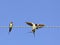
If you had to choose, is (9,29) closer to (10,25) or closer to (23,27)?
(10,25)

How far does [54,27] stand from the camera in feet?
108

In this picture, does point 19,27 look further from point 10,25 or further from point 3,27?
point 10,25

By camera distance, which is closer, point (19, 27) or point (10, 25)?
point (19, 27)

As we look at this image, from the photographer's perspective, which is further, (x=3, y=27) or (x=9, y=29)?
(x=9, y=29)

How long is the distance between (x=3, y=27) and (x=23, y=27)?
39.7 inches

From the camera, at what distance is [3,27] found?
3316 centimetres

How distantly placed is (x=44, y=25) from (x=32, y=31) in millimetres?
855

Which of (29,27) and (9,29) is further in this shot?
(9,29)

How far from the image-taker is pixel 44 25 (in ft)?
112

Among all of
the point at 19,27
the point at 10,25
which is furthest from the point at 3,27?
the point at 10,25

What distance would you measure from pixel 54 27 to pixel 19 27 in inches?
69.7

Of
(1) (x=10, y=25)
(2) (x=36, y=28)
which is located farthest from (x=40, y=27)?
(1) (x=10, y=25)

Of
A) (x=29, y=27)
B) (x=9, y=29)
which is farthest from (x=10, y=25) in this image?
(x=29, y=27)

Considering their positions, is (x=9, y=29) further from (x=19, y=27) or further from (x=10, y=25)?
(x=19, y=27)
